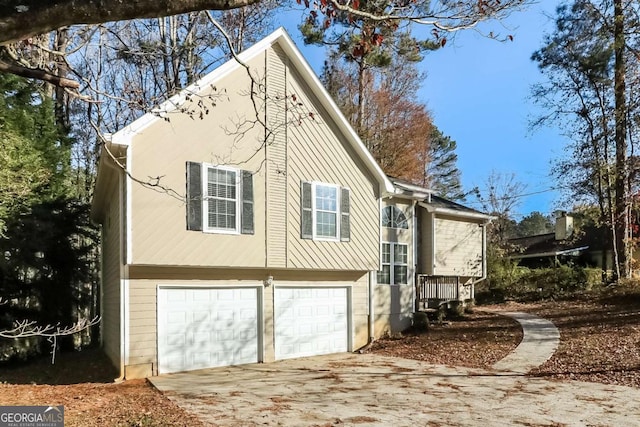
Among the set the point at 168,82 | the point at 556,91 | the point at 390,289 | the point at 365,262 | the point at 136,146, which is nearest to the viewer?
the point at 136,146

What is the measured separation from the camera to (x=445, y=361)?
1205 centimetres

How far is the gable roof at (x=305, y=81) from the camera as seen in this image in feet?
33.9

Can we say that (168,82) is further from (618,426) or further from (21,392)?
(618,426)

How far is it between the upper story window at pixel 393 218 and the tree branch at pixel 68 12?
44.4 feet

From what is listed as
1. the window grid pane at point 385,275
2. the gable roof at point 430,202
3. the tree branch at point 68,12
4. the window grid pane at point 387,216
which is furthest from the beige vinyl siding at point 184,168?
the tree branch at point 68,12

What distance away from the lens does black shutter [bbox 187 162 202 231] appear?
10.9 meters

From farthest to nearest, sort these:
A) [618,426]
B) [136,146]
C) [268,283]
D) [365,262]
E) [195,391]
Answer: [365,262]
[268,283]
[136,146]
[195,391]
[618,426]

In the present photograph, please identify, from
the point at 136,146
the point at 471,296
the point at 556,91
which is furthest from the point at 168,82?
the point at 556,91

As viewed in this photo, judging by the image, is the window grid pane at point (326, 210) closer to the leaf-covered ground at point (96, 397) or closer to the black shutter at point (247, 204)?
the black shutter at point (247, 204)

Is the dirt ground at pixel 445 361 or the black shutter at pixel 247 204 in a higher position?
the black shutter at pixel 247 204

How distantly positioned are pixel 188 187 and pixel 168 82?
1064cm

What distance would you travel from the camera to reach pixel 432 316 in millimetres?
18094

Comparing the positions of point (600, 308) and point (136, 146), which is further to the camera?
point (600, 308)

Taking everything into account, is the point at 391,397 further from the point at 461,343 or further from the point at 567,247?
the point at 567,247
